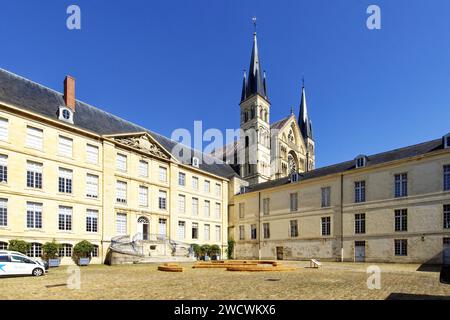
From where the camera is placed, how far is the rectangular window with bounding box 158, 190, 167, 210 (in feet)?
113

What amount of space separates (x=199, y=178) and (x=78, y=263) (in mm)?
17236

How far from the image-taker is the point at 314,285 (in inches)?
498

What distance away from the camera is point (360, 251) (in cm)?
2942

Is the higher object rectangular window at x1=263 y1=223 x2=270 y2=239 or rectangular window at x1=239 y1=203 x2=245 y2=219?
rectangular window at x1=239 y1=203 x2=245 y2=219

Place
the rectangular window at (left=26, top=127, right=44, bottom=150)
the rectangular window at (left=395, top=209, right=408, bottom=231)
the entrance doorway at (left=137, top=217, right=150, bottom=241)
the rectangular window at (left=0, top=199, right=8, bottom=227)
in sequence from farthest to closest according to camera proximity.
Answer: the entrance doorway at (left=137, top=217, right=150, bottom=241) < the rectangular window at (left=395, top=209, right=408, bottom=231) < the rectangular window at (left=26, top=127, right=44, bottom=150) < the rectangular window at (left=0, top=199, right=8, bottom=227)

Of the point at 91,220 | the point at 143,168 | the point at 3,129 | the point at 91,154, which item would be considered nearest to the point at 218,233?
the point at 143,168

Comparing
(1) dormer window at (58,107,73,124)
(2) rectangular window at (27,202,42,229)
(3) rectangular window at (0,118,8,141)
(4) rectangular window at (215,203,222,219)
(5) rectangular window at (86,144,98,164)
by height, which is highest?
(1) dormer window at (58,107,73,124)

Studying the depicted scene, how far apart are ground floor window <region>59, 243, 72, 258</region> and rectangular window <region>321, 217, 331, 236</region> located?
23541mm

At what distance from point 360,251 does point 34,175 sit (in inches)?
1126

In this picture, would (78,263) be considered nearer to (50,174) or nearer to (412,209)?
(50,174)

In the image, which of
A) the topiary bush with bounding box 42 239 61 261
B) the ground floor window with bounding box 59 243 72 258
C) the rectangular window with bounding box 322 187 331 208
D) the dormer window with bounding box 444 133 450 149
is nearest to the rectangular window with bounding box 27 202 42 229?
the topiary bush with bounding box 42 239 61 261

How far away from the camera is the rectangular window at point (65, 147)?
1040 inches

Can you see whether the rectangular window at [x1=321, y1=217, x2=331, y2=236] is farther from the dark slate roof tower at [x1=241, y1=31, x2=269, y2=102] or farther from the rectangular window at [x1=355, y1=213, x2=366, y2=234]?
the dark slate roof tower at [x1=241, y1=31, x2=269, y2=102]

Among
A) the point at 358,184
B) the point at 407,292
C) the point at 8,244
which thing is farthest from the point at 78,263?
the point at 358,184
